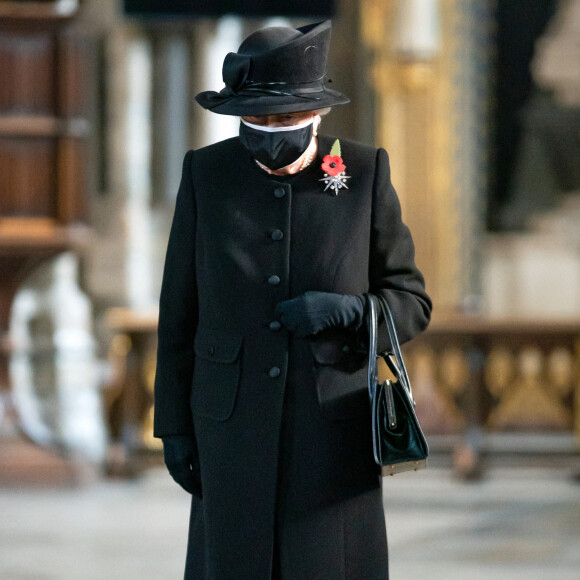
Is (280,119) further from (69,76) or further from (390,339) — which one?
(69,76)

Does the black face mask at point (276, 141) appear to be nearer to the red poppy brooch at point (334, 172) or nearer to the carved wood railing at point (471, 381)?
the red poppy brooch at point (334, 172)

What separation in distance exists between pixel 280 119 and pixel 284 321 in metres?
0.40

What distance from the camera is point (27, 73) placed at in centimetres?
637

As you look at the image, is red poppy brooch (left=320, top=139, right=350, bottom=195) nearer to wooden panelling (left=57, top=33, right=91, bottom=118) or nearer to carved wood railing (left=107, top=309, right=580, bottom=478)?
wooden panelling (left=57, top=33, right=91, bottom=118)

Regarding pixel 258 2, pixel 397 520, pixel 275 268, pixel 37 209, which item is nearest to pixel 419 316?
pixel 275 268

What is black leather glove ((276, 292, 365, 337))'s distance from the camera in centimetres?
201

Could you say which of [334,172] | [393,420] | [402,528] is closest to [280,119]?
[334,172]

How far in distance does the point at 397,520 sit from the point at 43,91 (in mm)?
3348

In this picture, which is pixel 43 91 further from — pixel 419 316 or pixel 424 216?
pixel 419 316

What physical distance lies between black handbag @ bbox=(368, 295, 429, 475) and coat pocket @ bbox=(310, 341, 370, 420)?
62mm

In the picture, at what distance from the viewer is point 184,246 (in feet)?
7.14

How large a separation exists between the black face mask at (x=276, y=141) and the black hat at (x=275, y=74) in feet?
0.19

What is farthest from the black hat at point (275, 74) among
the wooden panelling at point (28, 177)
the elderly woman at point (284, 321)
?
the wooden panelling at point (28, 177)

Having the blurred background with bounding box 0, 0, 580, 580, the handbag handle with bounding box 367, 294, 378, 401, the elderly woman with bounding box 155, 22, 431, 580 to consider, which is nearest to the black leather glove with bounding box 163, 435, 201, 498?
the elderly woman with bounding box 155, 22, 431, 580
